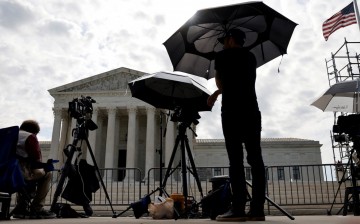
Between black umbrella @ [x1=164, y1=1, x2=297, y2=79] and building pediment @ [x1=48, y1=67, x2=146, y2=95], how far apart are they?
35.7m

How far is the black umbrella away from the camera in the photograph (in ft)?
16.7

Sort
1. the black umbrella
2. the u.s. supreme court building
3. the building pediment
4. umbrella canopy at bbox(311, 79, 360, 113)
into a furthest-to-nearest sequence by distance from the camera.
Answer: the building pediment < the u.s. supreme court building < umbrella canopy at bbox(311, 79, 360, 113) < the black umbrella

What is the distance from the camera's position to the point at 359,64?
2088 centimetres

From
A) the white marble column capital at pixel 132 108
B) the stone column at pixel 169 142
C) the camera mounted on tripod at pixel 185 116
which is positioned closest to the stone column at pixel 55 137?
the white marble column capital at pixel 132 108

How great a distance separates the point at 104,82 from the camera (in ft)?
140

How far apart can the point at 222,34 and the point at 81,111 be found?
333cm

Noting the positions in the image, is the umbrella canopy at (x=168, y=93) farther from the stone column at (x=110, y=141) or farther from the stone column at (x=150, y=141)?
the stone column at (x=110, y=141)

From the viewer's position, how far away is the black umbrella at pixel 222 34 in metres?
5.10

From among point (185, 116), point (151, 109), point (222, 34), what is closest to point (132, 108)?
point (151, 109)

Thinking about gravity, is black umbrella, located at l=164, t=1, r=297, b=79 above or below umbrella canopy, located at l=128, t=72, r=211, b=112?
above

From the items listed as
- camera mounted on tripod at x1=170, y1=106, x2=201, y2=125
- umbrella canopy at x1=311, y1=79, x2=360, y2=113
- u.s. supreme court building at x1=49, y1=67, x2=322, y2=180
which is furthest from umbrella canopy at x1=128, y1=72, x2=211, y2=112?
u.s. supreme court building at x1=49, y1=67, x2=322, y2=180

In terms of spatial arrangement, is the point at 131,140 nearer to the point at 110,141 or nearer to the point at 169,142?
the point at 110,141

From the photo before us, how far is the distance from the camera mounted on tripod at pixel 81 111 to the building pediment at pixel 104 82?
3469cm

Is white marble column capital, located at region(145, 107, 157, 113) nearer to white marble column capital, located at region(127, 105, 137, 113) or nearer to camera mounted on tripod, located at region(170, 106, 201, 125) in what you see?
white marble column capital, located at region(127, 105, 137, 113)
